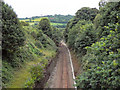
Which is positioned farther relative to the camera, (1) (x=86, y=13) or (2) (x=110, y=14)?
(1) (x=86, y=13)

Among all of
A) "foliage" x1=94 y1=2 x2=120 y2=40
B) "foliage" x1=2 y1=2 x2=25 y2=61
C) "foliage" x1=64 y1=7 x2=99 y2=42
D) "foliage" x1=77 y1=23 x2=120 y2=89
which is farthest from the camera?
"foliage" x1=64 y1=7 x2=99 y2=42

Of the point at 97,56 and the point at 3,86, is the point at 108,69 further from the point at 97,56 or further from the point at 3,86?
the point at 3,86

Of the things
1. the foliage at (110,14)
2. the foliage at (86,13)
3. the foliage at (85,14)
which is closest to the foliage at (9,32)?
the foliage at (110,14)

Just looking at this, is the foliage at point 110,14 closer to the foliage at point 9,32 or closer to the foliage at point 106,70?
the foliage at point 106,70

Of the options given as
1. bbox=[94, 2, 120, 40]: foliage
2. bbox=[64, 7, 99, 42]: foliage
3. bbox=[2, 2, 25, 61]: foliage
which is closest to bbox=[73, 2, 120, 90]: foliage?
bbox=[94, 2, 120, 40]: foliage

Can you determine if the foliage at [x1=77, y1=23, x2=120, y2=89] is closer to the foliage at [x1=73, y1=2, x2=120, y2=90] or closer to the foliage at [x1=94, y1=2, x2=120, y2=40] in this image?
the foliage at [x1=73, y1=2, x2=120, y2=90]

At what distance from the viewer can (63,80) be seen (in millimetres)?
19359

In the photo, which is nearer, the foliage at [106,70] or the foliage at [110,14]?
the foliage at [106,70]

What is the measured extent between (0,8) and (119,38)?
11550mm

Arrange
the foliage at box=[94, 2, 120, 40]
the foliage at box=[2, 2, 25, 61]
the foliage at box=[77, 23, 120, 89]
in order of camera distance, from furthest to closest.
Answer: the foliage at box=[2, 2, 25, 61] → the foliage at box=[94, 2, 120, 40] → the foliage at box=[77, 23, 120, 89]

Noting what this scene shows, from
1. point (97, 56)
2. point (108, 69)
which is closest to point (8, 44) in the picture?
point (97, 56)

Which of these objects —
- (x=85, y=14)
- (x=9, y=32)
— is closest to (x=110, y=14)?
(x=9, y=32)

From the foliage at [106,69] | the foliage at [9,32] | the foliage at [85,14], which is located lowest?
the foliage at [106,69]

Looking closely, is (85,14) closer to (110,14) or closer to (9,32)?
(110,14)
